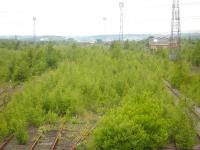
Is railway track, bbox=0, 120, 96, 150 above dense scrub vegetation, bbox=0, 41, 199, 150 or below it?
below

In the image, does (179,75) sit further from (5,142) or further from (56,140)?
(5,142)

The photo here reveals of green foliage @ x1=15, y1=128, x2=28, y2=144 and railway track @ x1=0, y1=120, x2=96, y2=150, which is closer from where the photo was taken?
railway track @ x1=0, y1=120, x2=96, y2=150

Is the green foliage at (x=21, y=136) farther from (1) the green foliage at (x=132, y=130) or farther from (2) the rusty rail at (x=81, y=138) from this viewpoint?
(1) the green foliage at (x=132, y=130)

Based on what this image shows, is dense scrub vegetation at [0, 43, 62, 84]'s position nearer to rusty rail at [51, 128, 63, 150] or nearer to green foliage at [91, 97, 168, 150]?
rusty rail at [51, 128, 63, 150]

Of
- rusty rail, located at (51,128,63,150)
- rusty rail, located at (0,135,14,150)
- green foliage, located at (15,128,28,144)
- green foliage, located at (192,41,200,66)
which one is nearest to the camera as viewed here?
rusty rail, located at (51,128,63,150)

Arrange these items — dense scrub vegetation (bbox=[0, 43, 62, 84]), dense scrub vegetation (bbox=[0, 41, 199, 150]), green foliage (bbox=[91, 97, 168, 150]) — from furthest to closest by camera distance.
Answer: dense scrub vegetation (bbox=[0, 43, 62, 84]) < dense scrub vegetation (bbox=[0, 41, 199, 150]) < green foliage (bbox=[91, 97, 168, 150])

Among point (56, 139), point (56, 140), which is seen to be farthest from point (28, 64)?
point (56, 140)

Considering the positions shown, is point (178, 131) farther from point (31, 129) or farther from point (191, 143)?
point (31, 129)

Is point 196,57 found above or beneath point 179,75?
beneath

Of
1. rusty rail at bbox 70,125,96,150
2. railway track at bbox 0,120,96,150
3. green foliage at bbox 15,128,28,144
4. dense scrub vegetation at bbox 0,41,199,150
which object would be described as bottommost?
railway track at bbox 0,120,96,150

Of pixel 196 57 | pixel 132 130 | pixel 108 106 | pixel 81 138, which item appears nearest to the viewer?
pixel 132 130

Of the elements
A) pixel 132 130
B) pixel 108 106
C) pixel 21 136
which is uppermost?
pixel 132 130

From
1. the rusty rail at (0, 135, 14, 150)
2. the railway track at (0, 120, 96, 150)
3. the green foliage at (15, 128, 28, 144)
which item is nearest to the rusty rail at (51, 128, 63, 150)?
the railway track at (0, 120, 96, 150)

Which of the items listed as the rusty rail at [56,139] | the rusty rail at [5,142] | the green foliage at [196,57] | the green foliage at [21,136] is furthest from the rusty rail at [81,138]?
the green foliage at [196,57]
